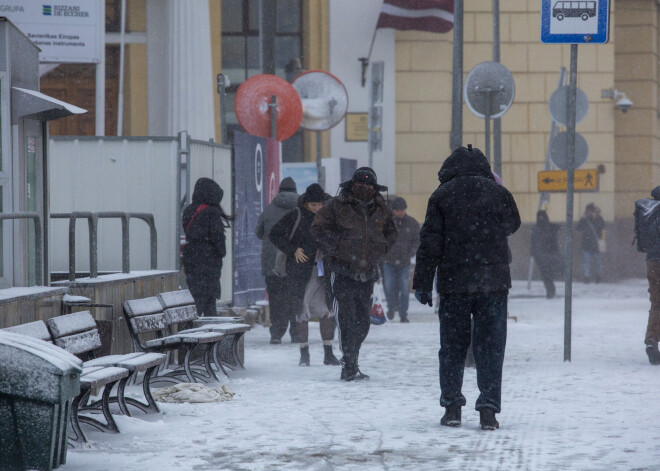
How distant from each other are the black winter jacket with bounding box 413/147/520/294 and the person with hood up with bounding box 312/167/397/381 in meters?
2.32

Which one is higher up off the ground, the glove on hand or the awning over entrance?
the awning over entrance

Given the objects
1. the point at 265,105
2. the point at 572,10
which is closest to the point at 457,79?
the point at 572,10

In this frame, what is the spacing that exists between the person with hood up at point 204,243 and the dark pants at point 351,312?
208 centimetres

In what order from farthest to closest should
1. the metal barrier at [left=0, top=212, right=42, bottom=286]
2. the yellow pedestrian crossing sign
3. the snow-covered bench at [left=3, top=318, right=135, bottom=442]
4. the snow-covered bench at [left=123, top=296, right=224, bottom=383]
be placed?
the yellow pedestrian crossing sign
the snow-covered bench at [left=123, top=296, right=224, bottom=383]
the metal barrier at [left=0, top=212, right=42, bottom=286]
the snow-covered bench at [left=3, top=318, right=135, bottom=442]

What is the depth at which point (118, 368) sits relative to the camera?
713 cm

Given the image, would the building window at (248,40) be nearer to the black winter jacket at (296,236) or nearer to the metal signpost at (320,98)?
the metal signpost at (320,98)

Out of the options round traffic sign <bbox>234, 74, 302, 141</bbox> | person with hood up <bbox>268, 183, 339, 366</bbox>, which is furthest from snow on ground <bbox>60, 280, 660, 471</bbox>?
round traffic sign <bbox>234, 74, 302, 141</bbox>

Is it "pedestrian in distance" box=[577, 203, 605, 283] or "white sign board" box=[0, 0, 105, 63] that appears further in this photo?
"pedestrian in distance" box=[577, 203, 605, 283]

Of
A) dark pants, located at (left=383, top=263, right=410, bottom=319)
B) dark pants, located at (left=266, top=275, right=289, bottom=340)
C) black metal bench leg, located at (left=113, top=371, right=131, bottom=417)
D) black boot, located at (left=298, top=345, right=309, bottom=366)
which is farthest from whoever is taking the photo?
dark pants, located at (left=383, top=263, right=410, bottom=319)

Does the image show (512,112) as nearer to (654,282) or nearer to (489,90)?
(489,90)

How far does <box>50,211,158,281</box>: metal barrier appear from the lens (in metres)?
9.72

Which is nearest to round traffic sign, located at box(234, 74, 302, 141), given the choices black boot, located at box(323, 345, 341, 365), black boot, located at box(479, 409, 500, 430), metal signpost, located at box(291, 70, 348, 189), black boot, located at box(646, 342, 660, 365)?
metal signpost, located at box(291, 70, 348, 189)

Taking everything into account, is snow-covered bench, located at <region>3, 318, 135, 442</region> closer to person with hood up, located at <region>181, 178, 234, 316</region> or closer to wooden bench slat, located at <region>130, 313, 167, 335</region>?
wooden bench slat, located at <region>130, 313, 167, 335</region>

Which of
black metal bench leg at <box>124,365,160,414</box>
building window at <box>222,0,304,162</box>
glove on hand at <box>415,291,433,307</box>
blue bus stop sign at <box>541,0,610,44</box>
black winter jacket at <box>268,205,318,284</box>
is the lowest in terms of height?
black metal bench leg at <box>124,365,160,414</box>
